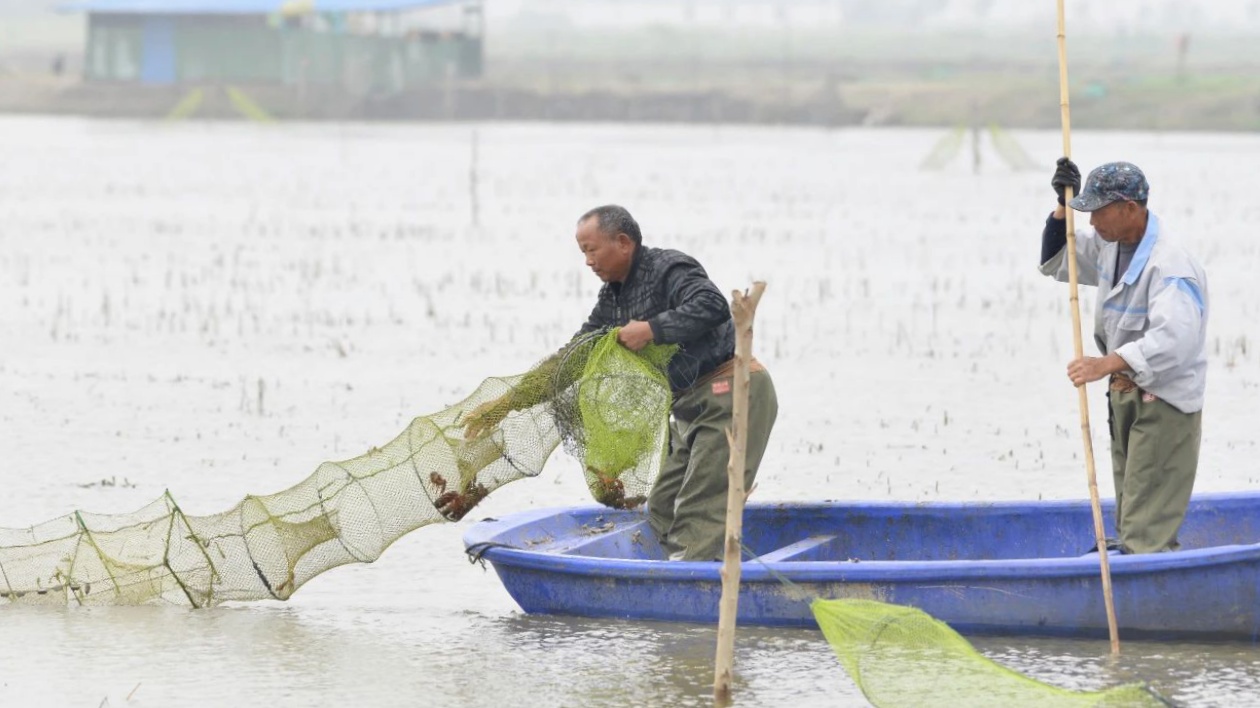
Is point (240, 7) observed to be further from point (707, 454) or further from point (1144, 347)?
point (1144, 347)

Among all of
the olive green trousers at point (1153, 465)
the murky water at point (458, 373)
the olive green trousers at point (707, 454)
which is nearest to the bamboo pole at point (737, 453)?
the murky water at point (458, 373)

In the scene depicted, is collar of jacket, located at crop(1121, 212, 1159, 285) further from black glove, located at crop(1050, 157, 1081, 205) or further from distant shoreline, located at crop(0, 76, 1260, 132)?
distant shoreline, located at crop(0, 76, 1260, 132)

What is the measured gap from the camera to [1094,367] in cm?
643

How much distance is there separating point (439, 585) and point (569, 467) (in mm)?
2223

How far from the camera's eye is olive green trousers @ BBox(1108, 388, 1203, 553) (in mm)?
6594

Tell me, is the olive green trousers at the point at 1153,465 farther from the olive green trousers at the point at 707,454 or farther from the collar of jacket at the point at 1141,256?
the olive green trousers at the point at 707,454

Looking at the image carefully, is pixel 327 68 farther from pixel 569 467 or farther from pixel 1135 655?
pixel 1135 655

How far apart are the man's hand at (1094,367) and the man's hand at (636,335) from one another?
138 centimetres

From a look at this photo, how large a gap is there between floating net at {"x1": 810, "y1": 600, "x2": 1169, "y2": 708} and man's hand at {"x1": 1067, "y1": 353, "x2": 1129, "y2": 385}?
0.96 metres

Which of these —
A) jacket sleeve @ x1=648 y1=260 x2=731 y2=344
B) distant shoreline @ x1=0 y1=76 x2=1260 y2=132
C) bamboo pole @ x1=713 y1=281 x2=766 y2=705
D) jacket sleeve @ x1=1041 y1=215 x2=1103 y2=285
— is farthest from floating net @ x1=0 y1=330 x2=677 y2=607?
distant shoreline @ x1=0 y1=76 x2=1260 y2=132

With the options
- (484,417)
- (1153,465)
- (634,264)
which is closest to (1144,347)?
(1153,465)

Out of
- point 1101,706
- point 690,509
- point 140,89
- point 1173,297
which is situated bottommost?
point 1101,706

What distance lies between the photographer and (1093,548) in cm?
759

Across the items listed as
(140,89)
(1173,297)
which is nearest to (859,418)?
(1173,297)
